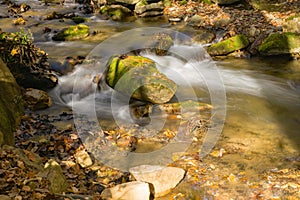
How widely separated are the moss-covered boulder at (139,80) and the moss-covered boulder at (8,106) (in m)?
2.54

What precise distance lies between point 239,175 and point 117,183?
2046mm

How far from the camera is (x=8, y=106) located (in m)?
6.19

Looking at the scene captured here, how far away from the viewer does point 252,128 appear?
648 cm

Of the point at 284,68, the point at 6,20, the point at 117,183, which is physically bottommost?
the point at 117,183

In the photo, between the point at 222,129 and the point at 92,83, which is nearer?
the point at 222,129

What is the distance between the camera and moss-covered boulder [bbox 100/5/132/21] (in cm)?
1628

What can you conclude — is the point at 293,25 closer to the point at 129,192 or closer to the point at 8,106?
the point at 129,192

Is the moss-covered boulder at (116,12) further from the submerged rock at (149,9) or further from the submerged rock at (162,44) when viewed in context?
the submerged rock at (162,44)

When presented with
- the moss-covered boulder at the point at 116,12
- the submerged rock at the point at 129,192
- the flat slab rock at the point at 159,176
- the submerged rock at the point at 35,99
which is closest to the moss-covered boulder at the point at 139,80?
the submerged rock at the point at 35,99

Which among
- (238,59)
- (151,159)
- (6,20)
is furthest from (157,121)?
(6,20)

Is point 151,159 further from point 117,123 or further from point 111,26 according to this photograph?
point 111,26

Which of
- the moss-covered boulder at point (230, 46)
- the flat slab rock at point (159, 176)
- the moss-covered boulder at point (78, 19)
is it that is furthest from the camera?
the moss-covered boulder at point (78, 19)

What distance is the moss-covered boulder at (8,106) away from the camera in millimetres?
5312

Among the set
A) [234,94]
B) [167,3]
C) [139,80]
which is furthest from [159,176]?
[167,3]
